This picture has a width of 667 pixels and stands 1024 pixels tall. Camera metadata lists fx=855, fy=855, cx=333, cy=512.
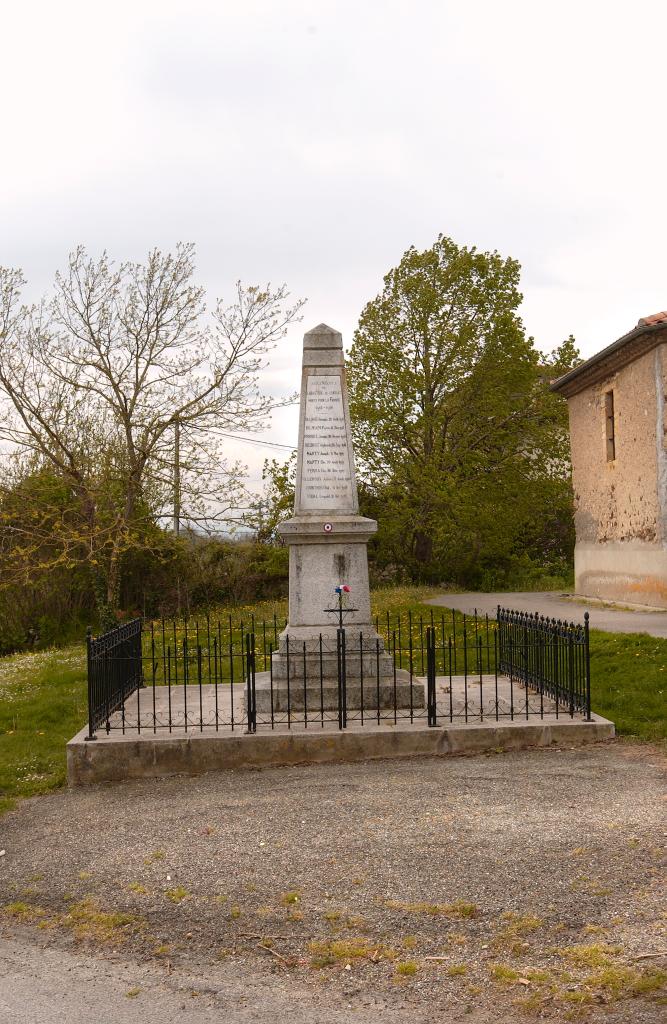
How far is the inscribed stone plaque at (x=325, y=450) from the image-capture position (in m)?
8.72

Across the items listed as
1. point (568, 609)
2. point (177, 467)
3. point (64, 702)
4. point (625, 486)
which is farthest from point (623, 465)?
point (64, 702)

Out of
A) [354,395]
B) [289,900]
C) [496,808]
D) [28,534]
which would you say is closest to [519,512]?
[354,395]

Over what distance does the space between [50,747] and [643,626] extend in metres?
9.56

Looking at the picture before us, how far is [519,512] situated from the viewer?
25484 millimetres

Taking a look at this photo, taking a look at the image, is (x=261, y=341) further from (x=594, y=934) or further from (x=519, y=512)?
(x=594, y=934)

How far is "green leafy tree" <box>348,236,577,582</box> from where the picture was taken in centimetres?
2478

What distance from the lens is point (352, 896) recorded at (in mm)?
4387

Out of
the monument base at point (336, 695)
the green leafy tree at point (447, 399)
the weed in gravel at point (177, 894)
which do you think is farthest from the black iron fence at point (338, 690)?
the green leafy tree at point (447, 399)

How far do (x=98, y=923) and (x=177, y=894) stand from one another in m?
0.44

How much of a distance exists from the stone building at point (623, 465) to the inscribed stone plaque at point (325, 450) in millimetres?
10102

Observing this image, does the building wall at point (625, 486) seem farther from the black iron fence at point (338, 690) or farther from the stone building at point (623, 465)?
the black iron fence at point (338, 690)

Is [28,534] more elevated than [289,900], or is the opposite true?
[28,534]

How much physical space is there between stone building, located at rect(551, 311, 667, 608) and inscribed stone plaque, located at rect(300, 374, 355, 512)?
1010cm

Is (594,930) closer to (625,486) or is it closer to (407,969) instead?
(407,969)
